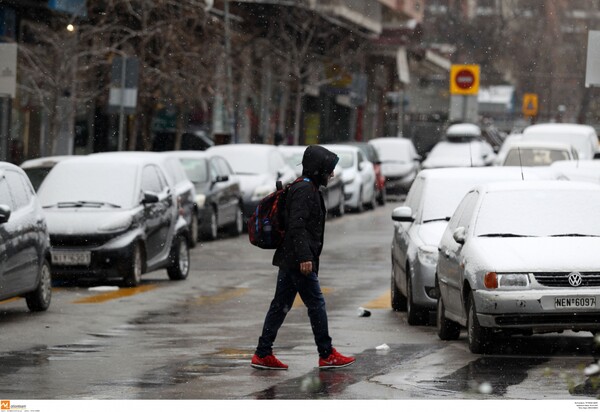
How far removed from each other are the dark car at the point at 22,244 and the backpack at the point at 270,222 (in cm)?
419

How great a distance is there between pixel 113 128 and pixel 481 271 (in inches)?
1438

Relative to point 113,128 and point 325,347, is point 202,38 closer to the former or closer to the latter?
point 113,128

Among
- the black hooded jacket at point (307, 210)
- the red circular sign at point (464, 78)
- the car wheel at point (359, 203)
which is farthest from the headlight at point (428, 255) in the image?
the car wheel at point (359, 203)

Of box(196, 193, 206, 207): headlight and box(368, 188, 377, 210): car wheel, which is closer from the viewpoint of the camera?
box(196, 193, 206, 207): headlight

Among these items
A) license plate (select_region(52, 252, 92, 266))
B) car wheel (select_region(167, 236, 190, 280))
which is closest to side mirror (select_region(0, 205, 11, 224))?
license plate (select_region(52, 252, 92, 266))

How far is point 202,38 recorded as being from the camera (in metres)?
42.5

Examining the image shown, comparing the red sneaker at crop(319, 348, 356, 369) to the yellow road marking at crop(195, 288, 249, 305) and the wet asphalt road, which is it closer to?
the wet asphalt road

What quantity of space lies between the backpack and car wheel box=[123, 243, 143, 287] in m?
8.79

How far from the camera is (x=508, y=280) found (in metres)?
13.2

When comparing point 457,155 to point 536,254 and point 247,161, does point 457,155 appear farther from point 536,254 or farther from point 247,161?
point 536,254

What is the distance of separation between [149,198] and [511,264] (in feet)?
30.5

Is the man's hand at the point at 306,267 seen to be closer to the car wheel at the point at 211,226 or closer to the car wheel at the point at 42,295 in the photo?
the car wheel at the point at 42,295

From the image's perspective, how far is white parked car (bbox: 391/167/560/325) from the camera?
1650 centimetres

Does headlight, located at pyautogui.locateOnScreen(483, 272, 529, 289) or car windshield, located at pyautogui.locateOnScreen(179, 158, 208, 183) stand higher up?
headlight, located at pyautogui.locateOnScreen(483, 272, 529, 289)
